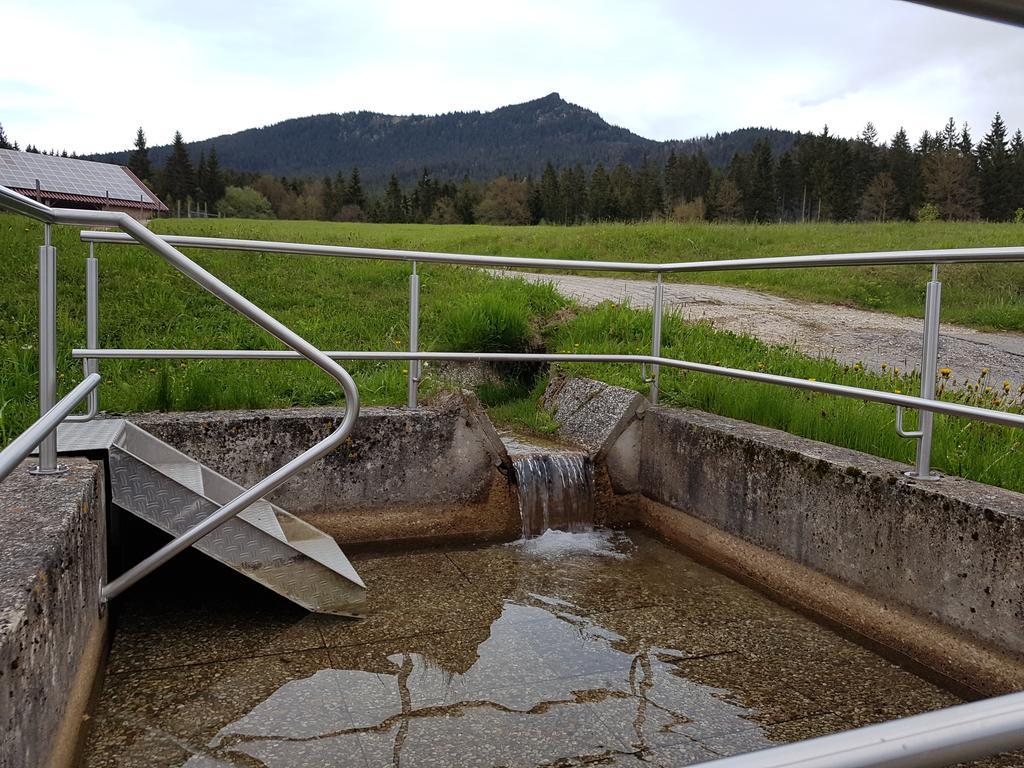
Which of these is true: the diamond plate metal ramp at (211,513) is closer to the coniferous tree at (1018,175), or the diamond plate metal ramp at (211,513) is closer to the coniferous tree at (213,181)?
the coniferous tree at (1018,175)

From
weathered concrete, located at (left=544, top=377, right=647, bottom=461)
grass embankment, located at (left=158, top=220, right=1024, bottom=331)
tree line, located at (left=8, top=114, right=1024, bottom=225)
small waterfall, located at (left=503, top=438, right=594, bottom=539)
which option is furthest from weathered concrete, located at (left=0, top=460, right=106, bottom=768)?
tree line, located at (left=8, top=114, right=1024, bottom=225)

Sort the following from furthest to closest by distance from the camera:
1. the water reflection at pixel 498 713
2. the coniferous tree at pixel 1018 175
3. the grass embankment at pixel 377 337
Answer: the coniferous tree at pixel 1018 175 < the grass embankment at pixel 377 337 < the water reflection at pixel 498 713

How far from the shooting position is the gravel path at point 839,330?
789 cm

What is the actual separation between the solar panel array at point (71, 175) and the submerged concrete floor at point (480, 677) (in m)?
26.0

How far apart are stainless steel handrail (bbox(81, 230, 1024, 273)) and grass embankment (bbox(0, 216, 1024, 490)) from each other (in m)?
0.85

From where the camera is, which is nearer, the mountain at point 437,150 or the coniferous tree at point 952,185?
the coniferous tree at point 952,185

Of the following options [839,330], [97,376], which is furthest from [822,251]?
[97,376]

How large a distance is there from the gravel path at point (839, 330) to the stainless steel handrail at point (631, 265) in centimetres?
255

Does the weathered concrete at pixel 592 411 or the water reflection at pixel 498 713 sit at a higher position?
the weathered concrete at pixel 592 411

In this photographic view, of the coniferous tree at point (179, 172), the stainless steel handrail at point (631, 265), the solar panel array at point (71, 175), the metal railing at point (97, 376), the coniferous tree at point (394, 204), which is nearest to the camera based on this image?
the metal railing at point (97, 376)

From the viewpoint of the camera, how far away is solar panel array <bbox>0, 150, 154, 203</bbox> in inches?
1056

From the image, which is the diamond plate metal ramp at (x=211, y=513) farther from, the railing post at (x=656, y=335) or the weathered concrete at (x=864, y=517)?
the railing post at (x=656, y=335)

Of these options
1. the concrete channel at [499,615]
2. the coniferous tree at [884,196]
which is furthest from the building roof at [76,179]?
the coniferous tree at [884,196]

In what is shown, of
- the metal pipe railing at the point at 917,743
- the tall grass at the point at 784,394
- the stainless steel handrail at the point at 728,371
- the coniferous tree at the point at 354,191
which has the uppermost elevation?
the coniferous tree at the point at 354,191
